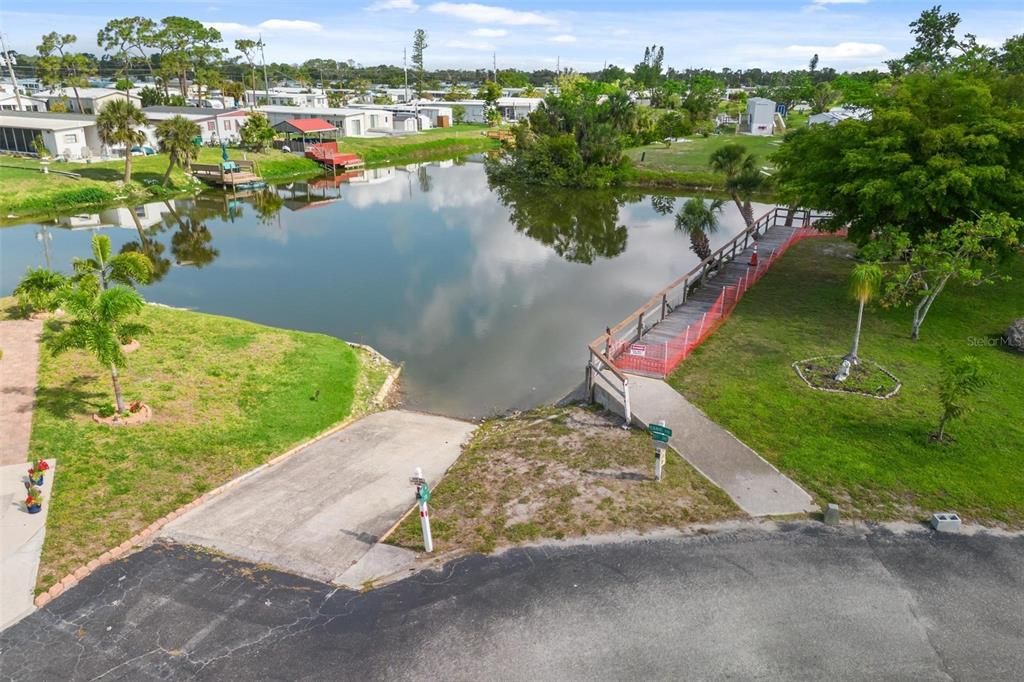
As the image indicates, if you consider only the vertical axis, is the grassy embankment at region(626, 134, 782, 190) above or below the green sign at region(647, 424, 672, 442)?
above

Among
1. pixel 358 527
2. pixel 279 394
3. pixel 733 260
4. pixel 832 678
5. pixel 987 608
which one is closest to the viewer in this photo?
pixel 832 678

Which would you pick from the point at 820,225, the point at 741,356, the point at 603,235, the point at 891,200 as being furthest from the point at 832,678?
the point at 603,235

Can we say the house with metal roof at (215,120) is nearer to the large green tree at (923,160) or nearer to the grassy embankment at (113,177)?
the grassy embankment at (113,177)

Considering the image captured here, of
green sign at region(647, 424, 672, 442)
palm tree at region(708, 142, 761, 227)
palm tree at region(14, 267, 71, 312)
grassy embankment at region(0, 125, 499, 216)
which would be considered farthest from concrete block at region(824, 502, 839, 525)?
grassy embankment at region(0, 125, 499, 216)

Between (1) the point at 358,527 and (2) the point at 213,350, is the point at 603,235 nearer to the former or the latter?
(2) the point at 213,350

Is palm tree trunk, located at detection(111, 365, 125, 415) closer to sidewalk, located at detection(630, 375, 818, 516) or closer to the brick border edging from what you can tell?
the brick border edging

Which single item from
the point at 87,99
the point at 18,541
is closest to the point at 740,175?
the point at 18,541

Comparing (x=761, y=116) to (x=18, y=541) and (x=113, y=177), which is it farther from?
(x=18, y=541)
